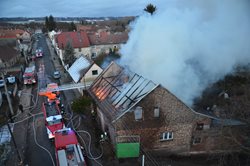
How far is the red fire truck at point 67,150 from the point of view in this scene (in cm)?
1518

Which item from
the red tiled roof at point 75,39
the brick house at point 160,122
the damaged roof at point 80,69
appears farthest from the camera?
the red tiled roof at point 75,39

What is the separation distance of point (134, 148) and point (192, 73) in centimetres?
865

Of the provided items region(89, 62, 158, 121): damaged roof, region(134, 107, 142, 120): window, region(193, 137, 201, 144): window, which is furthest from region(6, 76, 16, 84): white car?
region(193, 137, 201, 144): window

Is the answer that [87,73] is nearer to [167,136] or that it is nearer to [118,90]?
[118,90]

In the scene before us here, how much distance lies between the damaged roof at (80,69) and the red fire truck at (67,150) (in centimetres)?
1208

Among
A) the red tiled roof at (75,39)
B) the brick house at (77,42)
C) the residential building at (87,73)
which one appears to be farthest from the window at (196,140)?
the red tiled roof at (75,39)

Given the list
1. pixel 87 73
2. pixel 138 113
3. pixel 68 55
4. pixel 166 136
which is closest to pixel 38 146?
pixel 138 113

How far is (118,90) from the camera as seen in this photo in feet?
65.2

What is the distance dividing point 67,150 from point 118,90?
6.42 metres

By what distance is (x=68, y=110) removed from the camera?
87.2 feet

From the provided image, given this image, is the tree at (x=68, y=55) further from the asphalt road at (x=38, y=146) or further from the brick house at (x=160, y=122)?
the brick house at (x=160, y=122)

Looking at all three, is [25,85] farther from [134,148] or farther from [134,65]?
[134,148]

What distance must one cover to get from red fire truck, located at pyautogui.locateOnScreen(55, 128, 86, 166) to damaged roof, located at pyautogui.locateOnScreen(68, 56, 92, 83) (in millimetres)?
12078

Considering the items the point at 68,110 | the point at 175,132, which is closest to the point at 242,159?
the point at 175,132
